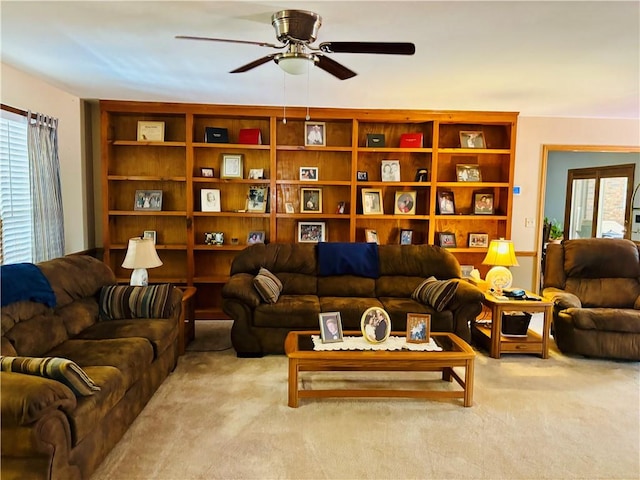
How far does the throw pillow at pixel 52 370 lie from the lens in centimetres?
199

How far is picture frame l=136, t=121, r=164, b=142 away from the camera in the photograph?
4.97m

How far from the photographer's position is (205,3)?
91.1 inches

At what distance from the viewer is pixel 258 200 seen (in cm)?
517

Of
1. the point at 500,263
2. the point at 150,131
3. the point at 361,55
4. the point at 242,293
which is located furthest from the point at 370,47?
the point at 150,131

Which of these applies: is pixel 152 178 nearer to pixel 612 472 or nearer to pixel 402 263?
pixel 402 263

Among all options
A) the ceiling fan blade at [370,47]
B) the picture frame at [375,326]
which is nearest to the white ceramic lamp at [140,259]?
the picture frame at [375,326]

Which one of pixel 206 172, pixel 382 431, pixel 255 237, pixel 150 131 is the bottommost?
pixel 382 431

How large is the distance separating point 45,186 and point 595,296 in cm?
532

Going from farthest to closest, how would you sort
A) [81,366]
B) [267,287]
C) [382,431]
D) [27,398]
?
[267,287], [382,431], [81,366], [27,398]

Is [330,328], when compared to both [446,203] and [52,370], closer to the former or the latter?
[52,370]

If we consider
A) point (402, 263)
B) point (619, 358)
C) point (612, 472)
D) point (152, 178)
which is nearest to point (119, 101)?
point (152, 178)

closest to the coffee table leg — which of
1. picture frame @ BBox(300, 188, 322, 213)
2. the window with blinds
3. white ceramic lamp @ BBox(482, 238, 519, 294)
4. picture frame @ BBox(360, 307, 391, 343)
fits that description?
picture frame @ BBox(360, 307, 391, 343)

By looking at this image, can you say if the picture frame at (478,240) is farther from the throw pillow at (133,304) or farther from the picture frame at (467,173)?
the throw pillow at (133,304)

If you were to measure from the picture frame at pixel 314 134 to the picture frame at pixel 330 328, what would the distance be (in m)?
2.60
